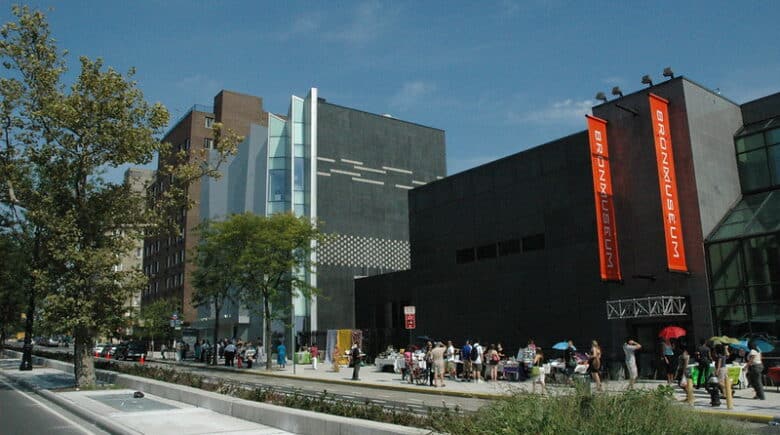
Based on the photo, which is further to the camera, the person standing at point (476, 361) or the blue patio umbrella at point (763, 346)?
the person standing at point (476, 361)

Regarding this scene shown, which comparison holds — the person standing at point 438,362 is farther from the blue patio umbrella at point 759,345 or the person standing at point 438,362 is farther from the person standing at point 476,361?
the blue patio umbrella at point 759,345

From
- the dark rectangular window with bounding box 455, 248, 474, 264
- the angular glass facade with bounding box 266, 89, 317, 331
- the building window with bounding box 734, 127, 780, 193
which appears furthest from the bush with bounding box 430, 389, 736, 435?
the angular glass facade with bounding box 266, 89, 317, 331

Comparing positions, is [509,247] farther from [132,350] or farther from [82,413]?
[132,350]

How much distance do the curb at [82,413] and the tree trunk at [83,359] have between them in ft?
3.96

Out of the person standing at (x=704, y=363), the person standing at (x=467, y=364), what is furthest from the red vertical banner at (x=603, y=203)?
the person standing at (x=467, y=364)

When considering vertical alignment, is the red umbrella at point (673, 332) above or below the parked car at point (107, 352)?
above

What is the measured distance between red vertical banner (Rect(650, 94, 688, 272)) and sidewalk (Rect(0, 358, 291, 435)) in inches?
708

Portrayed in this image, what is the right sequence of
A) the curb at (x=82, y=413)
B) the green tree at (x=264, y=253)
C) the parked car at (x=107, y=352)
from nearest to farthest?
the curb at (x=82, y=413), the green tree at (x=264, y=253), the parked car at (x=107, y=352)

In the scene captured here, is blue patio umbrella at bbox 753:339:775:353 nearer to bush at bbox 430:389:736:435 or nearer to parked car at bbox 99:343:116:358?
bush at bbox 430:389:736:435

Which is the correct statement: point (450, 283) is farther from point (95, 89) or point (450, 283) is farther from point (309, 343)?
point (95, 89)

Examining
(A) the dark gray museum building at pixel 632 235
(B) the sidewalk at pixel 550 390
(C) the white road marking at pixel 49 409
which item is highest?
(A) the dark gray museum building at pixel 632 235

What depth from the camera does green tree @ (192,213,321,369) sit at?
3778 centimetres

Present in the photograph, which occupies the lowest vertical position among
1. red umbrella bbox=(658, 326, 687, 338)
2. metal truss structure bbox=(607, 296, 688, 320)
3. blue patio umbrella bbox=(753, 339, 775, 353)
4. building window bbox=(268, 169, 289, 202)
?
blue patio umbrella bbox=(753, 339, 775, 353)

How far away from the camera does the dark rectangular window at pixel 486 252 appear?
112ft
